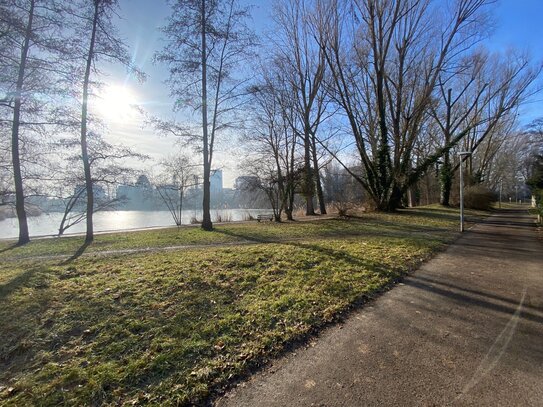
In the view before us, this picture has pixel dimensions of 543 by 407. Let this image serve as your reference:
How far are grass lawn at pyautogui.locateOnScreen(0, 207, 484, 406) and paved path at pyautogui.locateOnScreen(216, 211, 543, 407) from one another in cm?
34

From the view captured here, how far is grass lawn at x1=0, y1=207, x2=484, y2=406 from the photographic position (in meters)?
2.45

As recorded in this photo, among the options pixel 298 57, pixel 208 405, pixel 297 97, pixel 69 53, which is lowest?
pixel 208 405

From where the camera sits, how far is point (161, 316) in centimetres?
361

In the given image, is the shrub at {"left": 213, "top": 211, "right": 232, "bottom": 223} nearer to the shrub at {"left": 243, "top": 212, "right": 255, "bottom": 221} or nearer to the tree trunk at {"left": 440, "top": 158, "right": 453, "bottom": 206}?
the shrub at {"left": 243, "top": 212, "right": 255, "bottom": 221}

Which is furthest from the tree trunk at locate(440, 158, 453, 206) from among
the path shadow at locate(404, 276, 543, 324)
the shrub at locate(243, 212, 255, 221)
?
the path shadow at locate(404, 276, 543, 324)

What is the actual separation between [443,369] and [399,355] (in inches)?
14.6

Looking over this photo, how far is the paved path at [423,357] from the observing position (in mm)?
2258

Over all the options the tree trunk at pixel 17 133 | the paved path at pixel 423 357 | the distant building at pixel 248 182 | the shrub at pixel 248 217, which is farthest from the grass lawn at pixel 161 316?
the shrub at pixel 248 217

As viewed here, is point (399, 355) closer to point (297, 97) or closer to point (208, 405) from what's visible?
point (208, 405)

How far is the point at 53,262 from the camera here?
6.78 meters

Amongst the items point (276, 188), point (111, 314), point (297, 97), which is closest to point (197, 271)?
point (111, 314)

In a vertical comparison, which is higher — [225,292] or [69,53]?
[69,53]

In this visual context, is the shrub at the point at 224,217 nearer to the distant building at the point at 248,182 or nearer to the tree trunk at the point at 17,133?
the distant building at the point at 248,182

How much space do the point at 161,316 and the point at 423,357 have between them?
299 cm
